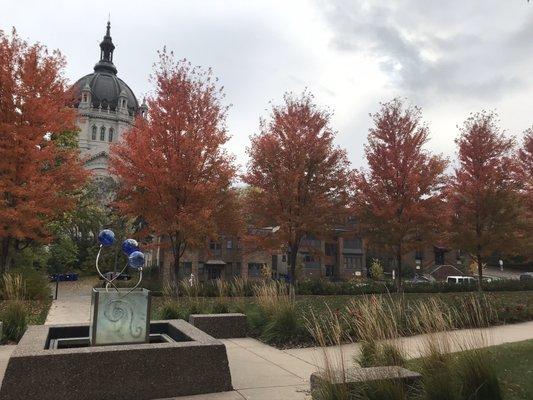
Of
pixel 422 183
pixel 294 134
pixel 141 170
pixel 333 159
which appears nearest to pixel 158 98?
pixel 141 170

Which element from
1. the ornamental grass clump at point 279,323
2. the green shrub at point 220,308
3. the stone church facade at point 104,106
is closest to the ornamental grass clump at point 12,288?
the green shrub at point 220,308

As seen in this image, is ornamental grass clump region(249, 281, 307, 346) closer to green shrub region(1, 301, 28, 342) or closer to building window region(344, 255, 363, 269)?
green shrub region(1, 301, 28, 342)

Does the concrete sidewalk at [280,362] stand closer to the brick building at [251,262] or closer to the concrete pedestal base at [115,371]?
the concrete pedestal base at [115,371]

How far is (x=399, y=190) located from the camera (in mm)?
24609

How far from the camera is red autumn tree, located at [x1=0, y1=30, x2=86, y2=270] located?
17.1m

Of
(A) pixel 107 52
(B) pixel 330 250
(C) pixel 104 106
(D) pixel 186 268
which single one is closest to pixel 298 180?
(D) pixel 186 268

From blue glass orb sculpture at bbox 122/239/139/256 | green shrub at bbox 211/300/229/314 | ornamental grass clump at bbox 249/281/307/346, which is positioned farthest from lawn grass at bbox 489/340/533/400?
green shrub at bbox 211/300/229/314

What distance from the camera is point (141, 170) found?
760 inches

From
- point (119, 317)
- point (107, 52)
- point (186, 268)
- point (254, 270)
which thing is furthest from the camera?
point (107, 52)

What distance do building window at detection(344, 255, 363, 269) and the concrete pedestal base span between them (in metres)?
51.7

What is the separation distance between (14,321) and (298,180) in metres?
14.7

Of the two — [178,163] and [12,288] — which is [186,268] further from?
[12,288]

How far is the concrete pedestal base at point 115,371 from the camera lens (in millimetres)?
5453

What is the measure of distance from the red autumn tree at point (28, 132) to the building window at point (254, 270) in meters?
30.4
